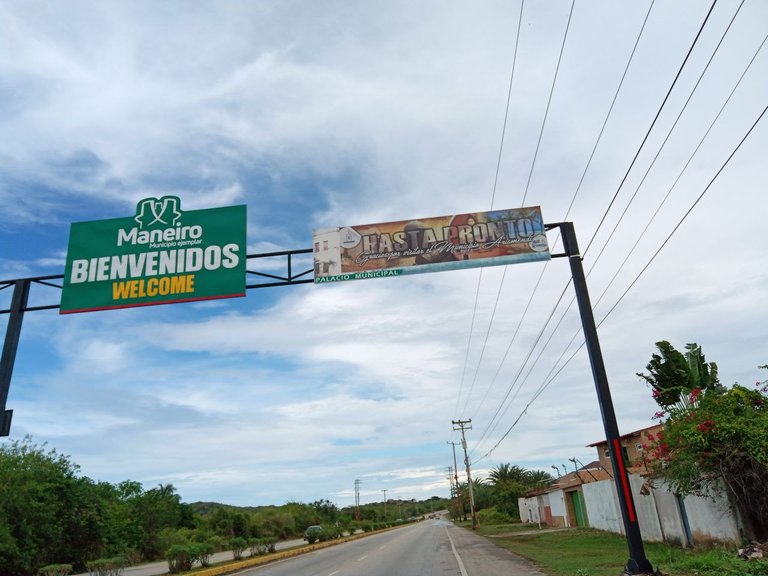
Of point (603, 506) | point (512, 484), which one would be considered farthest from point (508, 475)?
point (603, 506)

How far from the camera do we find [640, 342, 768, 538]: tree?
12.4 meters

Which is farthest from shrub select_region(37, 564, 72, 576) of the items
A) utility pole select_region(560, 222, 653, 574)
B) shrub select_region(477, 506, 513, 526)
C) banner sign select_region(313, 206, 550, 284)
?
shrub select_region(477, 506, 513, 526)

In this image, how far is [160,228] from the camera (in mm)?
12008

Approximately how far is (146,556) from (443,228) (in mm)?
38352

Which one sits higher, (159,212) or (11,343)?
(159,212)

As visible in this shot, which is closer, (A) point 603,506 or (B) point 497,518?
(A) point 603,506

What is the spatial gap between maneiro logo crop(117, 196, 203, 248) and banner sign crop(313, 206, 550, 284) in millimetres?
2808

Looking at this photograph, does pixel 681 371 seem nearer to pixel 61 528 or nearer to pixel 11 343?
pixel 11 343

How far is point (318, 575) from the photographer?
17.1 meters

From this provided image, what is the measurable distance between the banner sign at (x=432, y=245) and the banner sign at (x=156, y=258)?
1.96 m

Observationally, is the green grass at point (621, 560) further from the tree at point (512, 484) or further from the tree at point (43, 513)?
the tree at point (512, 484)

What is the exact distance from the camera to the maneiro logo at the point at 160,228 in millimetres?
11930

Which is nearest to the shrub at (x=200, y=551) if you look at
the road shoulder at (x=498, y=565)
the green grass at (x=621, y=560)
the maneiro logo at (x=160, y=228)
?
the road shoulder at (x=498, y=565)

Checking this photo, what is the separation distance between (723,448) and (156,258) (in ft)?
44.5
